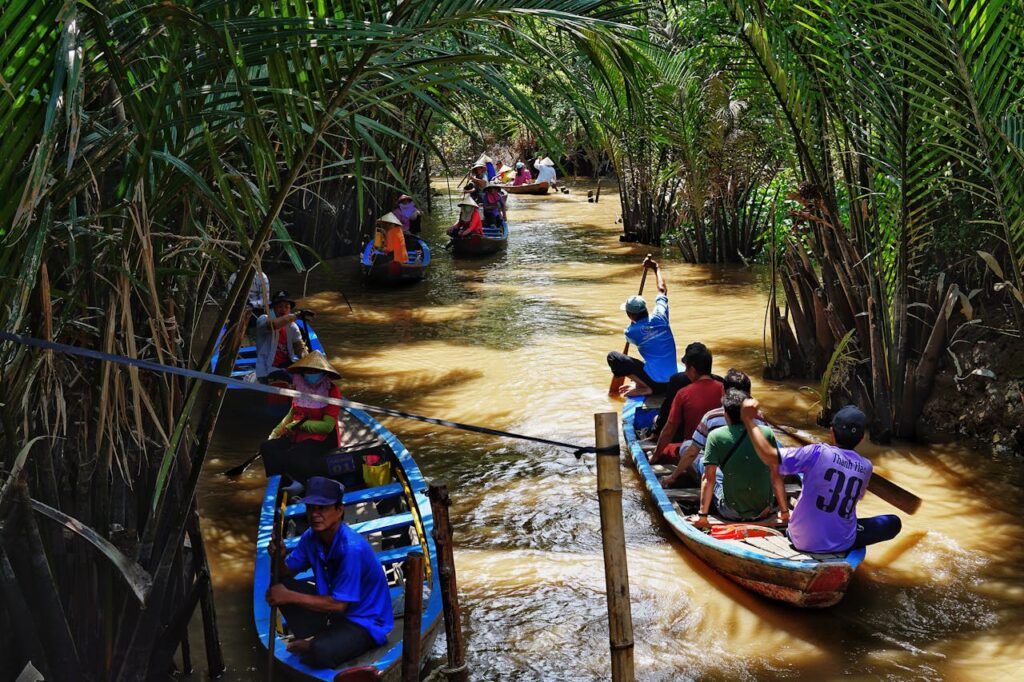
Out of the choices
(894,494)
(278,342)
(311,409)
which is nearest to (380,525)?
(311,409)

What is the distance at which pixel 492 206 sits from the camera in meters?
21.4

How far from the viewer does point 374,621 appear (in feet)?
16.6

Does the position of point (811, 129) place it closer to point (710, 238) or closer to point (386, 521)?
point (386, 521)

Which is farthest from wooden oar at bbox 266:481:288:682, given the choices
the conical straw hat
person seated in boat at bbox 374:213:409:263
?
person seated in boat at bbox 374:213:409:263

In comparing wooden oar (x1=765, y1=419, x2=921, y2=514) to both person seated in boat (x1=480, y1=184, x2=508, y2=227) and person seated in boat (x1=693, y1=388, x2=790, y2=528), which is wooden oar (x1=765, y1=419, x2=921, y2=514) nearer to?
person seated in boat (x1=693, y1=388, x2=790, y2=528)

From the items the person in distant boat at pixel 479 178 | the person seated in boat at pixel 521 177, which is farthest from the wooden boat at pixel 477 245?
the person seated in boat at pixel 521 177

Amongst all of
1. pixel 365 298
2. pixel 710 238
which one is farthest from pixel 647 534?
pixel 710 238

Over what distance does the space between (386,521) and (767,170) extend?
11653mm

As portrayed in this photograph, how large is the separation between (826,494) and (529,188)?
28.1 metres

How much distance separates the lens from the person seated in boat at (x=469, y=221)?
64.8 ft

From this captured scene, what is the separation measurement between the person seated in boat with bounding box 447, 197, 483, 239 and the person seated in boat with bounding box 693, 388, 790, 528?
44.3 ft

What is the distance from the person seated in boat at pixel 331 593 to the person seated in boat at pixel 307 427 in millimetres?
2003

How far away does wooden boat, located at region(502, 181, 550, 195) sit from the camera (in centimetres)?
3303

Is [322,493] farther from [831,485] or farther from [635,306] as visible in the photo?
[635,306]
